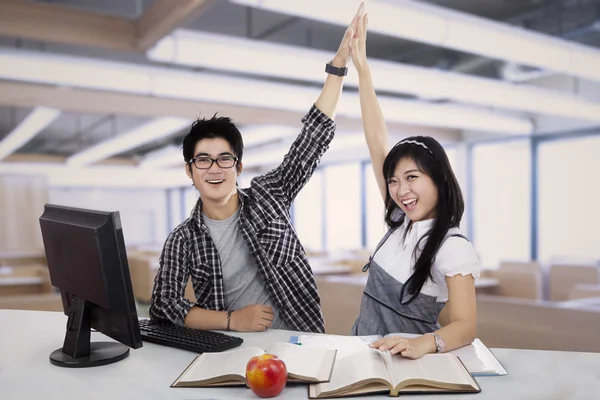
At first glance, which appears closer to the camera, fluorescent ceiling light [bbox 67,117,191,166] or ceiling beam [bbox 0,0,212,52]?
ceiling beam [bbox 0,0,212,52]

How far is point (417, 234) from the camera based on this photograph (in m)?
1.83

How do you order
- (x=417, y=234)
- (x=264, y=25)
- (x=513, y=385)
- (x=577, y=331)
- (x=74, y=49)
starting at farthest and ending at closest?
(x=74, y=49)
(x=264, y=25)
(x=577, y=331)
(x=417, y=234)
(x=513, y=385)

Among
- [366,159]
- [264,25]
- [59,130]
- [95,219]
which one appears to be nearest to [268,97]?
[264,25]

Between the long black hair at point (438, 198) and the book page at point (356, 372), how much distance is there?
379mm

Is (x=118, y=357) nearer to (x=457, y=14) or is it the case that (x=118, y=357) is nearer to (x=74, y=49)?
(x=457, y=14)

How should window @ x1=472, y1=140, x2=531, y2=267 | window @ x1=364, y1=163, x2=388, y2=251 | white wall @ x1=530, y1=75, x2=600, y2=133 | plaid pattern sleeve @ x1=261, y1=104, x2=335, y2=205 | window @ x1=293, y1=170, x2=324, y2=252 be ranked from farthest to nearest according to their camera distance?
1. window @ x1=293, y1=170, x2=324, y2=252
2. window @ x1=364, y1=163, x2=388, y2=251
3. window @ x1=472, y1=140, x2=531, y2=267
4. white wall @ x1=530, y1=75, x2=600, y2=133
5. plaid pattern sleeve @ x1=261, y1=104, x2=335, y2=205

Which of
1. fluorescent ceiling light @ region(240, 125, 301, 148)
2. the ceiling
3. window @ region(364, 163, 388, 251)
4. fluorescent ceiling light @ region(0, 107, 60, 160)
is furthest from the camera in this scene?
window @ region(364, 163, 388, 251)

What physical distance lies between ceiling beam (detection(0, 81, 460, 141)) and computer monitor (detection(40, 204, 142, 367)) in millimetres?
3731

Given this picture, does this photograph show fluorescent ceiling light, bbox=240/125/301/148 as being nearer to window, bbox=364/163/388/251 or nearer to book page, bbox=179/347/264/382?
window, bbox=364/163/388/251

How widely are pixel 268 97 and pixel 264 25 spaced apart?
0.83m

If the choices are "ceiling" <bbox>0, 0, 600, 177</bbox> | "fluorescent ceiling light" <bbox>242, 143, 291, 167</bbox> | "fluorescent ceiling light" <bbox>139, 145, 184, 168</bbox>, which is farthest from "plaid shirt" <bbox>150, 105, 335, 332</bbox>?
"fluorescent ceiling light" <bbox>139, 145, 184, 168</bbox>

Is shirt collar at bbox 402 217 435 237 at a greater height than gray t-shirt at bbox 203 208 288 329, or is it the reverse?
shirt collar at bbox 402 217 435 237

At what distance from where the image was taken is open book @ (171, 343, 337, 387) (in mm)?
1248

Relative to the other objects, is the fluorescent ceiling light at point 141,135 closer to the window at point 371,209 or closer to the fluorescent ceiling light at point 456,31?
the fluorescent ceiling light at point 456,31
